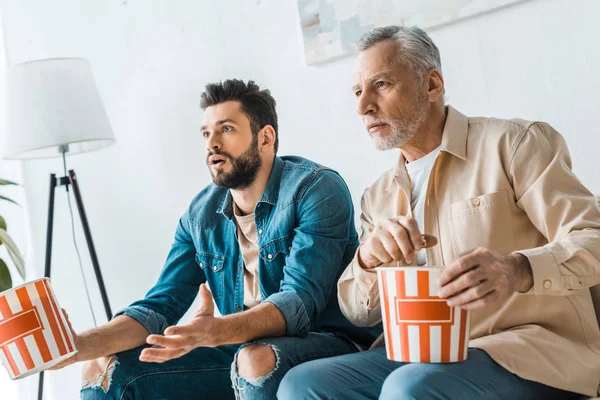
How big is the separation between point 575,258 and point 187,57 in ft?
6.16

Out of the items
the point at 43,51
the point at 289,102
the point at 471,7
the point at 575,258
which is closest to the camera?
the point at 575,258

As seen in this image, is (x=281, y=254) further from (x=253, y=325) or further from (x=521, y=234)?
(x=521, y=234)

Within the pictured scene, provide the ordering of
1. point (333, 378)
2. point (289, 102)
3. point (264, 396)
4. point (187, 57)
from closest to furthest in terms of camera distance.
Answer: point (333, 378) → point (264, 396) → point (289, 102) → point (187, 57)

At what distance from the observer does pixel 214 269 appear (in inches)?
82.1

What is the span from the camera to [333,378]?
1444 millimetres

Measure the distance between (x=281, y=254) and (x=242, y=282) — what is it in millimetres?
156

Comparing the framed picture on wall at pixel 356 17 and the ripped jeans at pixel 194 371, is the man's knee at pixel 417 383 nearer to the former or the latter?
the ripped jeans at pixel 194 371

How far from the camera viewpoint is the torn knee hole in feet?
5.87

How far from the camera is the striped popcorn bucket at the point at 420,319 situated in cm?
120

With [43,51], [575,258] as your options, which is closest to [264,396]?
[575,258]

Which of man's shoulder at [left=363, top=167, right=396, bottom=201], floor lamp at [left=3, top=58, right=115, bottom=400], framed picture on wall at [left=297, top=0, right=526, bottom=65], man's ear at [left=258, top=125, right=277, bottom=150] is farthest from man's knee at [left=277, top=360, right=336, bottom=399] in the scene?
floor lamp at [left=3, top=58, right=115, bottom=400]

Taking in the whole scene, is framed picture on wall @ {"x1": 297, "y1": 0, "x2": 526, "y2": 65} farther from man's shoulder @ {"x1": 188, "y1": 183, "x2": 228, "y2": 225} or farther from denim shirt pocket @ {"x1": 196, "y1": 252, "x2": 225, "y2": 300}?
denim shirt pocket @ {"x1": 196, "y1": 252, "x2": 225, "y2": 300}

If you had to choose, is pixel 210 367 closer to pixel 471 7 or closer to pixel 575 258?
pixel 575 258

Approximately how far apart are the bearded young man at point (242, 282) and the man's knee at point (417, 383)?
371mm
